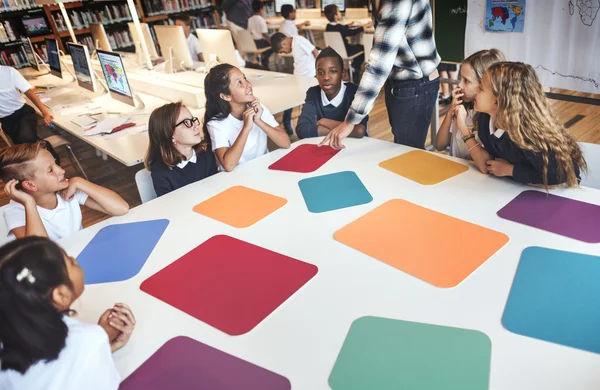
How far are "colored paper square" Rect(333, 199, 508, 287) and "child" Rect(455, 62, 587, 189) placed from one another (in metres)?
0.31

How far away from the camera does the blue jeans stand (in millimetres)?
1940

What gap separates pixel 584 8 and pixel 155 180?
7.80 ft

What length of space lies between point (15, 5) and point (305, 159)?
582 centimetres

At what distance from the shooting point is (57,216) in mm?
1539

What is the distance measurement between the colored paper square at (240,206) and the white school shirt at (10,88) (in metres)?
2.59

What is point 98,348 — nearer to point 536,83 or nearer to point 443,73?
point 536,83

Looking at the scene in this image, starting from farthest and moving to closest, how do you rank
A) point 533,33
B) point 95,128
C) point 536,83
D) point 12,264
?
point 95,128 < point 533,33 < point 536,83 < point 12,264

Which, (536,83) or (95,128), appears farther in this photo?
(95,128)

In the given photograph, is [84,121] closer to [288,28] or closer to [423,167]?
[423,167]

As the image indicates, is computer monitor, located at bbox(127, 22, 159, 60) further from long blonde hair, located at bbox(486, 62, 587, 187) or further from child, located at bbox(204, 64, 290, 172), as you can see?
long blonde hair, located at bbox(486, 62, 587, 187)

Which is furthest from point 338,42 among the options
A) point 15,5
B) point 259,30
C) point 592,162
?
point 15,5

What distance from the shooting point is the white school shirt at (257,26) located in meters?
6.17

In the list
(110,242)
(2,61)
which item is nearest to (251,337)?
(110,242)

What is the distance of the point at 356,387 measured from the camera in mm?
773
